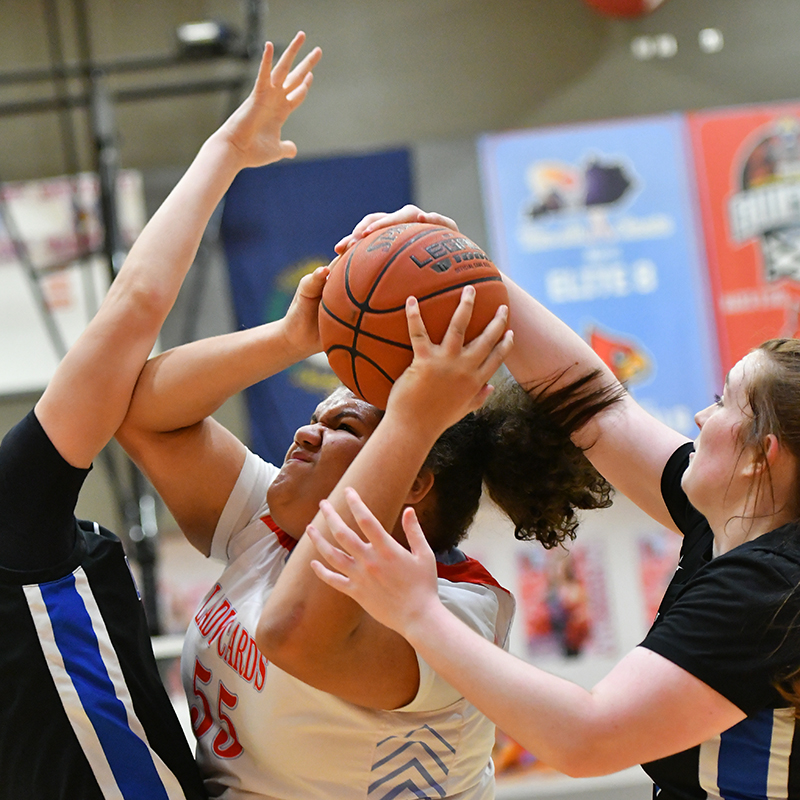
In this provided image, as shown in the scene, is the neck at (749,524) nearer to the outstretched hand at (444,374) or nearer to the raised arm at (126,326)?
the outstretched hand at (444,374)

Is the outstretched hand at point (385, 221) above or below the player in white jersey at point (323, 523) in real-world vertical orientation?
above

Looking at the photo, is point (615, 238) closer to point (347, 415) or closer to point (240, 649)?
point (347, 415)

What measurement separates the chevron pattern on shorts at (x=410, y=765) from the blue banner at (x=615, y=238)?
3694mm

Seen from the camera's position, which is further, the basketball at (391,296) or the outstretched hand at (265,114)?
the outstretched hand at (265,114)

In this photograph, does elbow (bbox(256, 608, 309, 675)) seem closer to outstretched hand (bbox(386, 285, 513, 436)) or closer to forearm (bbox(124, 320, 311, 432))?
outstretched hand (bbox(386, 285, 513, 436))

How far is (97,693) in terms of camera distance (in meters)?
1.41

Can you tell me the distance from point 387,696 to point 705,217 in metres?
4.32

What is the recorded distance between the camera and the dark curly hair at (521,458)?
63.6 inches

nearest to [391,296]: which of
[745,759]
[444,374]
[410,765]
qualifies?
[444,374]

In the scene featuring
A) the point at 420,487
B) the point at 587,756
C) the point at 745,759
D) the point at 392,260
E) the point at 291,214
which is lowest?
the point at 745,759

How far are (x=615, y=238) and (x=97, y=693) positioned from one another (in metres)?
4.21

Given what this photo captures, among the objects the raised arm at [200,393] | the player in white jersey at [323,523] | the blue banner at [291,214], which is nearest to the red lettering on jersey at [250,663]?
the player in white jersey at [323,523]

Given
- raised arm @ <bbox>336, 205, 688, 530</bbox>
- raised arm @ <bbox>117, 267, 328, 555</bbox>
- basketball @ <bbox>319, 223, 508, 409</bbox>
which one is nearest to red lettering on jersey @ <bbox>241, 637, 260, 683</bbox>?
raised arm @ <bbox>117, 267, 328, 555</bbox>

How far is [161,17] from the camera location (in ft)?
18.4
